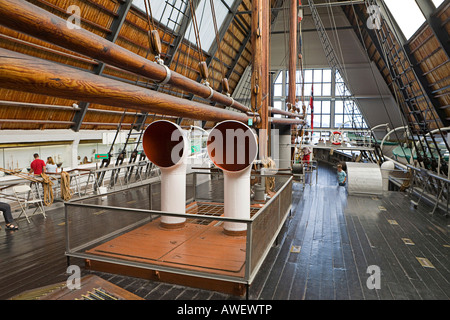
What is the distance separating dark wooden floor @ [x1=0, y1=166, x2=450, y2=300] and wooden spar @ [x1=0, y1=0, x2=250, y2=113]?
2.05 m

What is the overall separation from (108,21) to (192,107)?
22.7 ft

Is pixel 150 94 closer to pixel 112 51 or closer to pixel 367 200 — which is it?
pixel 112 51

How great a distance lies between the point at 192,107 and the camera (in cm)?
358

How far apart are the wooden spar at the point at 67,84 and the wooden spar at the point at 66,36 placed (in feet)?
0.66

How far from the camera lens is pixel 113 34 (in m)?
9.24

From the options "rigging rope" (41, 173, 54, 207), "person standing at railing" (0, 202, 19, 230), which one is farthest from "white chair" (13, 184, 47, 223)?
"person standing at railing" (0, 202, 19, 230)

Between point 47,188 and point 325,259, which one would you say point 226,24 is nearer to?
point 47,188

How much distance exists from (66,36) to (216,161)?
267 centimetres

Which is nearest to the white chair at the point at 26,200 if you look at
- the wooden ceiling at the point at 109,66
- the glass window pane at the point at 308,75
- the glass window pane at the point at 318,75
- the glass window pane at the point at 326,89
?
the wooden ceiling at the point at 109,66

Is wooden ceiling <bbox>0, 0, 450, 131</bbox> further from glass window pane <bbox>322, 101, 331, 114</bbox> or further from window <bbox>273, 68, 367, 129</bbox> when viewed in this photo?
glass window pane <bbox>322, 101, 331, 114</bbox>

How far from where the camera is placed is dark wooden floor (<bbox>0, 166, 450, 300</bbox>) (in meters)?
3.17

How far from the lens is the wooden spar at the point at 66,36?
5.80ft

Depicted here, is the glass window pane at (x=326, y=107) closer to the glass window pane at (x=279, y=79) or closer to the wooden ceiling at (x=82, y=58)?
the glass window pane at (x=279, y=79)

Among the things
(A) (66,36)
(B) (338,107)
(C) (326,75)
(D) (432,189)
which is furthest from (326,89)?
(A) (66,36)
